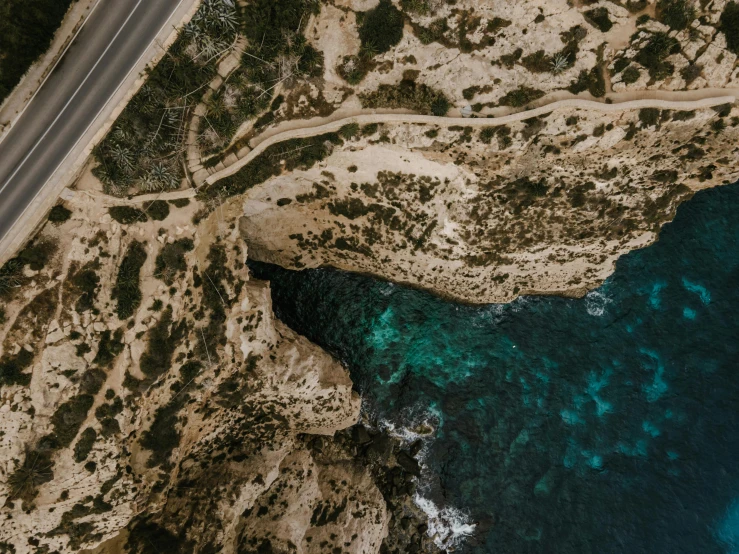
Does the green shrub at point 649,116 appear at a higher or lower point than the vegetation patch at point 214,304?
higher

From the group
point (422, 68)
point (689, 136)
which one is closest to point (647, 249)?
point (689, 136)

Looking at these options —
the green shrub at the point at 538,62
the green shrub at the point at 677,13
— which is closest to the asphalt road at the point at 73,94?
the green shrub at the point at 538,62

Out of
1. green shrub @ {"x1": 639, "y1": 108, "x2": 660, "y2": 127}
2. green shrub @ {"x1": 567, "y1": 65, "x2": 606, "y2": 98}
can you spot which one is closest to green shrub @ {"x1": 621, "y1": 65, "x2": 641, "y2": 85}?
green shrub @ {"x1": 567, "y1": 65, "x2": 606, "y2": 98}

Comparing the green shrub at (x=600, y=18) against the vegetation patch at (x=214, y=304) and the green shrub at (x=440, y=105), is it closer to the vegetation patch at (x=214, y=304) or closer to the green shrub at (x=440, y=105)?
the green shrub at (x=440, y=105)

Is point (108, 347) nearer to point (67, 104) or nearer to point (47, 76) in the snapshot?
point (67, 104)

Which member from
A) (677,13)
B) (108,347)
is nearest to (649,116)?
(677,13)

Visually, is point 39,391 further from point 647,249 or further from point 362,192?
point 647,249

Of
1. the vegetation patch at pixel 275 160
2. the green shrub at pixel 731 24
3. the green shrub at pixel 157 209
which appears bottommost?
the green shrub at pixel 157 209
